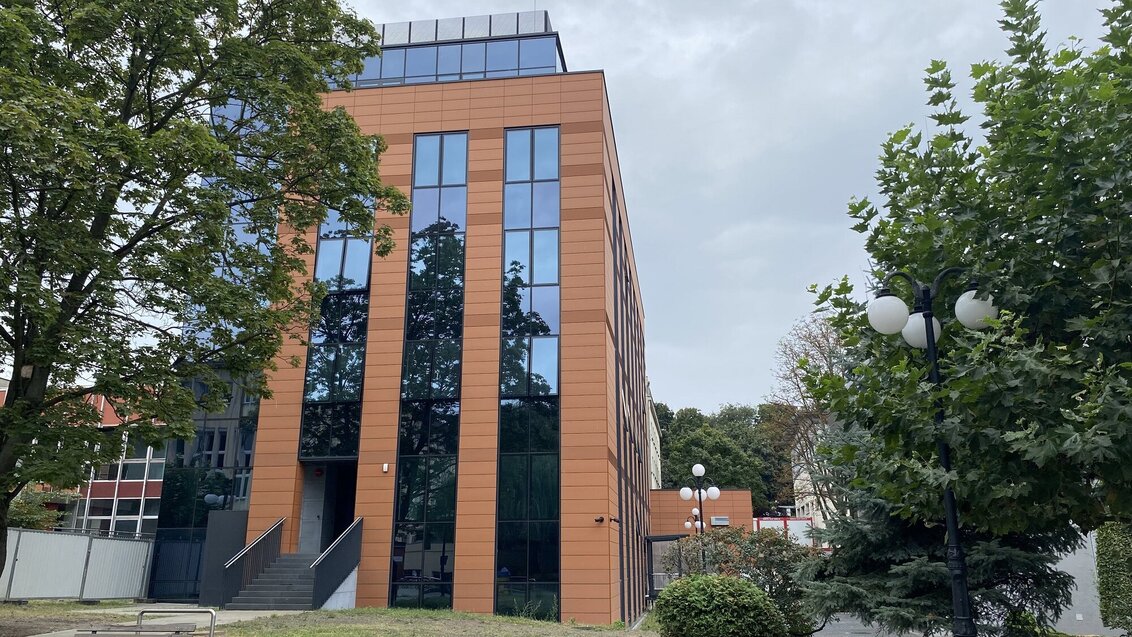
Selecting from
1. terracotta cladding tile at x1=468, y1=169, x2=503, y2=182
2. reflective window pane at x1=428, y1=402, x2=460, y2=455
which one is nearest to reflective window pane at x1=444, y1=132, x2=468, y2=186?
terracotta cladding tile at x1=468, y1=169, x2=503, y2=182

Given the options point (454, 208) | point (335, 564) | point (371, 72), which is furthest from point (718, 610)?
point (371, 72)

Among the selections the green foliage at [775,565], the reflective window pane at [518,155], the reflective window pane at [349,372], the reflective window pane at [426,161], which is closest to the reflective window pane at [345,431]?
the reflective window pane at [349,372]

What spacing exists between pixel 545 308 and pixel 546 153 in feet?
16.1

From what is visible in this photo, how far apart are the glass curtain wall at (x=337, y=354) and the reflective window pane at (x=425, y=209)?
1.67m

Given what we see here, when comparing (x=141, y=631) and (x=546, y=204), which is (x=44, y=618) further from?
(x=546, y=204)

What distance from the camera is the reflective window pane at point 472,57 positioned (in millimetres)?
26469

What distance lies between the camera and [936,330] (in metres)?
8.01

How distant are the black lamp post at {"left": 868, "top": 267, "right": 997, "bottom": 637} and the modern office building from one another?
1348 centimetres

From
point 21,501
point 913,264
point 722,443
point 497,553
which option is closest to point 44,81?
point 913,264

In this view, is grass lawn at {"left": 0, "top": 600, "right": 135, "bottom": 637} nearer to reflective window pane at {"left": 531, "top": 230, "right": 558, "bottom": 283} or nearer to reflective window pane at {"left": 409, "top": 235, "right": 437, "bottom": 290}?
reflective window pane at {"left": 409, "top": 235, "right": 437, "bottom": 290}

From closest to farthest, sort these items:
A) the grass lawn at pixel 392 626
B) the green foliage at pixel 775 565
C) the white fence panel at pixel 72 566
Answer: the grass lawn at pixel 392 626
the green foliage at pixel 775 565
the white fence panel at pixel 72 566

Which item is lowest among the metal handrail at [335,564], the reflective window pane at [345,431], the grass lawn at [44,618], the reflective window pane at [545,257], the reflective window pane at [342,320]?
the grass lawn at [44,618]

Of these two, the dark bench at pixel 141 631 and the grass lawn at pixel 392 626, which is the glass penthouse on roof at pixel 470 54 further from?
the dark bench at pixel 141 631

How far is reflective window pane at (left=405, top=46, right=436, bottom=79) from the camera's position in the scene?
26516mm
